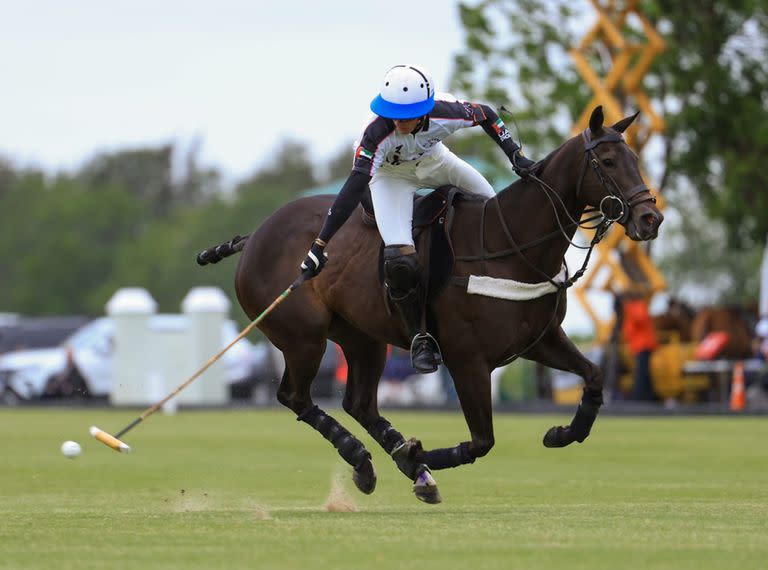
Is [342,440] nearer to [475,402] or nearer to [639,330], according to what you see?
[475,402]

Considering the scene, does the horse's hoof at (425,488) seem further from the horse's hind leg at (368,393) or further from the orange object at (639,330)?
the orange object at (639,330)

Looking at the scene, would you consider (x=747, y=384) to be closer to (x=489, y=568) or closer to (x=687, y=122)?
(x=687, y=122)

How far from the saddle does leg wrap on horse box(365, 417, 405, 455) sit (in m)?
0.99

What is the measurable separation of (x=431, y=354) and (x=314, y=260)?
98cm

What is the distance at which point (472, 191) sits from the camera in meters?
11.7

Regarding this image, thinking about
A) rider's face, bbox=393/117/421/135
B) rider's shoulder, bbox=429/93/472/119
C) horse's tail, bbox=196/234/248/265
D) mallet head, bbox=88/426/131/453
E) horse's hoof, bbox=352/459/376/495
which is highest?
rider's shoulder, bbox=429/93/472/119

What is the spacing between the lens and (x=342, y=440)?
11500 mm

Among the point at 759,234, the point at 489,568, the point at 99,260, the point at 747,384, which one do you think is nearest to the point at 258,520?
the point at 489,568

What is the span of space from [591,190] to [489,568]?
3.64 m

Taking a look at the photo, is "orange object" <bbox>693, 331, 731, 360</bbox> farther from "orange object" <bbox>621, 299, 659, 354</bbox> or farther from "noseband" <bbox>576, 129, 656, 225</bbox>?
"noseband" <bbox>576, 129, 656, 225</bbox>

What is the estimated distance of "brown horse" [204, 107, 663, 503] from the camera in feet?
34.9

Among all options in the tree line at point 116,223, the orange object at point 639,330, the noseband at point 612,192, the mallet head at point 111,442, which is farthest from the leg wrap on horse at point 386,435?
the tree line at point 116,223

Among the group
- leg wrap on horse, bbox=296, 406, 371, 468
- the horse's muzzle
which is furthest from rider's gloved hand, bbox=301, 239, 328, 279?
the horse's muzzle

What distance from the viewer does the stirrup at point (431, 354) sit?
1090 centimetres
